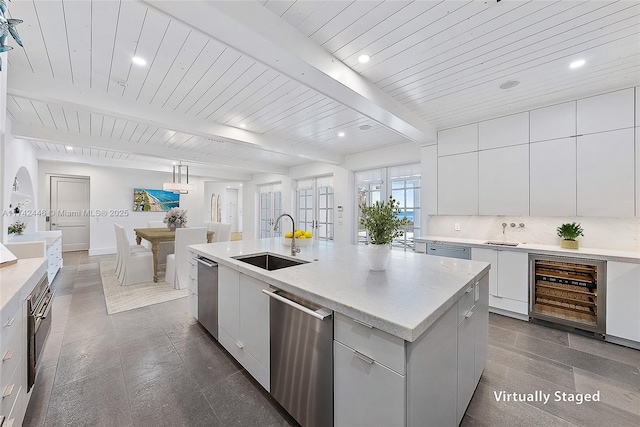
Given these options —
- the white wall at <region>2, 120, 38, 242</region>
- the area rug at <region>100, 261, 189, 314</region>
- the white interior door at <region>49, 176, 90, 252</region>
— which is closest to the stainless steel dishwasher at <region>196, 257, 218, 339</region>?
the area rug at <region>100, 261, 189, 314</region>

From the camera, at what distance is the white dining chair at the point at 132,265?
4.12 metres

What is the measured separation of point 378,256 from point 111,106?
3.15 metres

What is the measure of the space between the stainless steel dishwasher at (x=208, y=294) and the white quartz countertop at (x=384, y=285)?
176mm

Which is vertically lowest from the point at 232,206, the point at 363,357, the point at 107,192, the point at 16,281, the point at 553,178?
the point at 363,357

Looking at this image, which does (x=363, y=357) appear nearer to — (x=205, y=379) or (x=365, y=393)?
(x=365, y=393)

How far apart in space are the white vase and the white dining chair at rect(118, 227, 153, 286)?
4.16 meters

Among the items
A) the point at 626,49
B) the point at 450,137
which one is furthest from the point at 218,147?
the point at 626,49

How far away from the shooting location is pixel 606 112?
108 inches

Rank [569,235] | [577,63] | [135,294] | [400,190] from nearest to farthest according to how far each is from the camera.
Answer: [577,63] → [569,235] → [135,294] → [400,190]

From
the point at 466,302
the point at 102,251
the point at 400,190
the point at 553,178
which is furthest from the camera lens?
the point at 102,251

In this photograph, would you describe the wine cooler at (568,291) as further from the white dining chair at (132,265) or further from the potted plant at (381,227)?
the white dining chair at (132,265)

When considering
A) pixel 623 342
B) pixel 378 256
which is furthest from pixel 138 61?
pixel 623 342

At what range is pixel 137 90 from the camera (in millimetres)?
2658

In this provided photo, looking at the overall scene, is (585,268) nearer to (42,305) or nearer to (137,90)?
(42,305)
